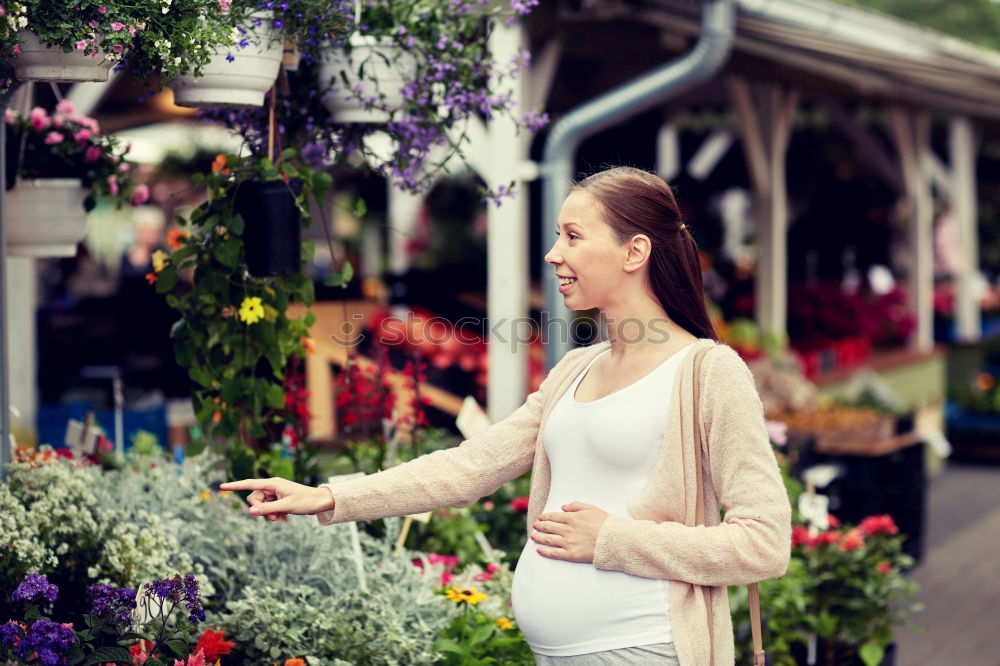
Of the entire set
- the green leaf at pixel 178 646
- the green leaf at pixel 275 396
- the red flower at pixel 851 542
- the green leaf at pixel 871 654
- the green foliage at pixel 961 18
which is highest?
the green foliage at pixel 961 18

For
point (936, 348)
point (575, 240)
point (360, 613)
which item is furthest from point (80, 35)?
point (936, 348)

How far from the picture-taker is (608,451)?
2014 millimetres

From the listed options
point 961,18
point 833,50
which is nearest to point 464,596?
point 833,50

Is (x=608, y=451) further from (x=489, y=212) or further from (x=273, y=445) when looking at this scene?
(x=489, y=212)

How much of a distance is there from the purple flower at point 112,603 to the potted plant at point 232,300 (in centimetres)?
62

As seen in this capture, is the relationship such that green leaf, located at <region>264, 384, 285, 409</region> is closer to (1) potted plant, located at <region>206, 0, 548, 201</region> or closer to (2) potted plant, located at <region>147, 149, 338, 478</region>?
(2) potted plant, located at <region>147, 149, 338, 478</region>

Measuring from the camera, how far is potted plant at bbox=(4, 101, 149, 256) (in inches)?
129

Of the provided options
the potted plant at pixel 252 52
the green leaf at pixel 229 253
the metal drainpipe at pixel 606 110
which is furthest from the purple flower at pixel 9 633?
the metal drainpipe at pixel 606 110

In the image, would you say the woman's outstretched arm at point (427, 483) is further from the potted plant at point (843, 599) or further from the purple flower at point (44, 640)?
the potted plant at point (843, 599)

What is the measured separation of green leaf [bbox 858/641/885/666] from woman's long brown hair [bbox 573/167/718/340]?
2.17 m

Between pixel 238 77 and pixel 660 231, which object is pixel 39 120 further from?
pixel 660 231

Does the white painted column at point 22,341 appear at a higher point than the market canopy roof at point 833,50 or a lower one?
lower

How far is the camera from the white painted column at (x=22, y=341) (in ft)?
15.3

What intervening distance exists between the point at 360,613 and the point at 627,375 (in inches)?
37.6
